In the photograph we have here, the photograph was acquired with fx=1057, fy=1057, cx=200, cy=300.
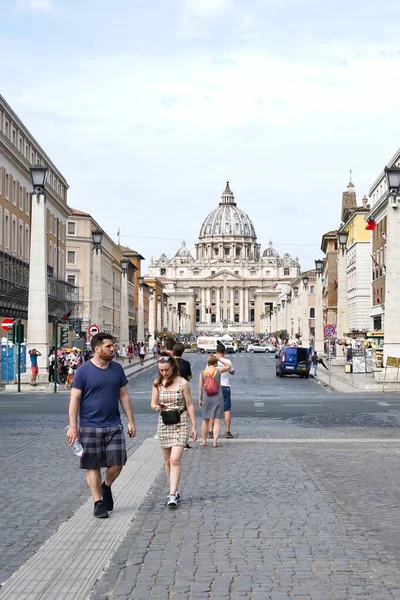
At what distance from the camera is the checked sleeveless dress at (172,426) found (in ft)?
33.4

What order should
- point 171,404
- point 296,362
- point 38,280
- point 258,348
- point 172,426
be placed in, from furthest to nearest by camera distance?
point 258,348
point 296,362
point 38,280
point 171,404
point 172,426

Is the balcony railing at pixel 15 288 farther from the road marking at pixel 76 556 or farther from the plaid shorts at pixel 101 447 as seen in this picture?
the plaid shorts at pixel 101 447

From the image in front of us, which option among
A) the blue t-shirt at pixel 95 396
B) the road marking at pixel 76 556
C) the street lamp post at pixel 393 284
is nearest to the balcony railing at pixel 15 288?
the street lamp post at pixel 393 284

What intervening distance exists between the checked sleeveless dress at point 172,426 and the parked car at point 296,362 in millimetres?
39573

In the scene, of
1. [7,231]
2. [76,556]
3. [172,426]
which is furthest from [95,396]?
[7,231]

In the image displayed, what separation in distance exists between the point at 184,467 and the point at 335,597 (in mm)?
7000

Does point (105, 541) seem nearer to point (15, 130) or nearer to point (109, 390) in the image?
point (109, 390)

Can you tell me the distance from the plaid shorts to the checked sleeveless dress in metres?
1.12

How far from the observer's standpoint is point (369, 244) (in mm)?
85562

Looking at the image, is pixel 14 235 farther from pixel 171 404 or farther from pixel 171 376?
pixel 171 404

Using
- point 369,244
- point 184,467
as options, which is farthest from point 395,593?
point 369,244

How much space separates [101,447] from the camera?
905cm

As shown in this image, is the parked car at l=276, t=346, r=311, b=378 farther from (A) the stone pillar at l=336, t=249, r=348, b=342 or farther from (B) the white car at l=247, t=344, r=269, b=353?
(B) the white car at l=247, t=344, r=269, b=353

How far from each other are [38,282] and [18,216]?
22.4 m
